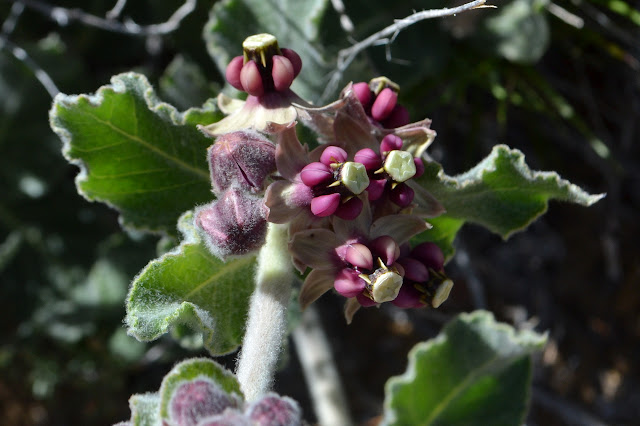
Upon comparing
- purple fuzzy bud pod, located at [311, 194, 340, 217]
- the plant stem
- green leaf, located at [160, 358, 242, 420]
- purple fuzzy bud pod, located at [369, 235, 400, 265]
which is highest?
purple fuzzy bud pod, located at [311, 194, 340, 217]

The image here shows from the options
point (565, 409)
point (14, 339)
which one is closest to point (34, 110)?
point (14, 339)

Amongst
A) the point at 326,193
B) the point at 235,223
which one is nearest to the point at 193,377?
the point at 235,223

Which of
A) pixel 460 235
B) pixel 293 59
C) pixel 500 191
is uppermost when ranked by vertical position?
pixel 293 59

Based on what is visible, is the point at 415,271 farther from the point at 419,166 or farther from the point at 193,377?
the point at 193,377

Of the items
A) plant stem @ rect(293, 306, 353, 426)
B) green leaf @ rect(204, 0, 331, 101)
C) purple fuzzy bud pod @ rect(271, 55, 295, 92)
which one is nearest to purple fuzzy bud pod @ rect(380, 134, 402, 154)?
purple fuzzy bud pod @ rect(271, 55, 295, 92)

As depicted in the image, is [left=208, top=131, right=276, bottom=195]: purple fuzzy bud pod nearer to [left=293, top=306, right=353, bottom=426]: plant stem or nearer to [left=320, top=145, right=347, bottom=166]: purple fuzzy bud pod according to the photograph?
[left=320, top=145, right=347, bottom=166]: purple fuzzy bud pod

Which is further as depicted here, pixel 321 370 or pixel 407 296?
pixel 321 370

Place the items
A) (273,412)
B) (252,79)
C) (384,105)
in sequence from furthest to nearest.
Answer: (384,105), (252,79), (273,412)
